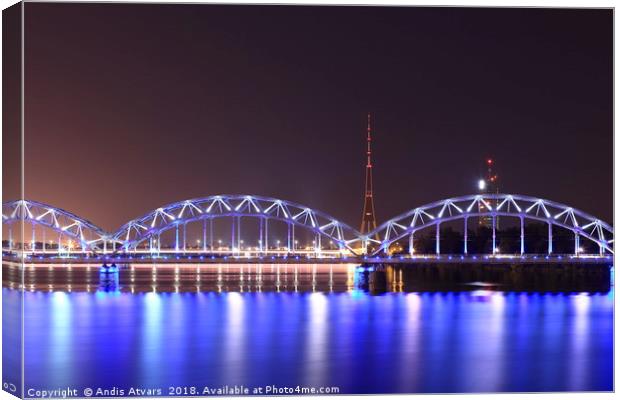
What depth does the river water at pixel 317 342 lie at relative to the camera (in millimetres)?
16188

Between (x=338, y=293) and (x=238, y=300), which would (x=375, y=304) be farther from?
(x=338, y=293)

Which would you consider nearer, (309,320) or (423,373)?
(423,373)

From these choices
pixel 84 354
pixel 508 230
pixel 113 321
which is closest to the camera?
pixel 84 354

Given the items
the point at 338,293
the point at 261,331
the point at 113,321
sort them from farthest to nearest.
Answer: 1. the point at 338,293
2. the point at 113,321
3. the point at 261,331

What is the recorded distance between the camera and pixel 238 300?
34969 millimetres

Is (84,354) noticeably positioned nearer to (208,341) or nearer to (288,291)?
(208,341)

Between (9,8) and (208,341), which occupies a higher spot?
(9,8)

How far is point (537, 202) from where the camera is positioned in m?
53.2

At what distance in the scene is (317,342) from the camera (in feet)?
70.8

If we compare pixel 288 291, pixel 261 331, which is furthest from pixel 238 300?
pixel 261 331

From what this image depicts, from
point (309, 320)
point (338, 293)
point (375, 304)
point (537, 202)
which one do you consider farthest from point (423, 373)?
point (537, 202)

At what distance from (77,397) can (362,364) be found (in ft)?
19.8

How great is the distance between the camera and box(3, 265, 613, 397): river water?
1619 cm

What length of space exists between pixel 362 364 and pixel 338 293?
75.0 feet
